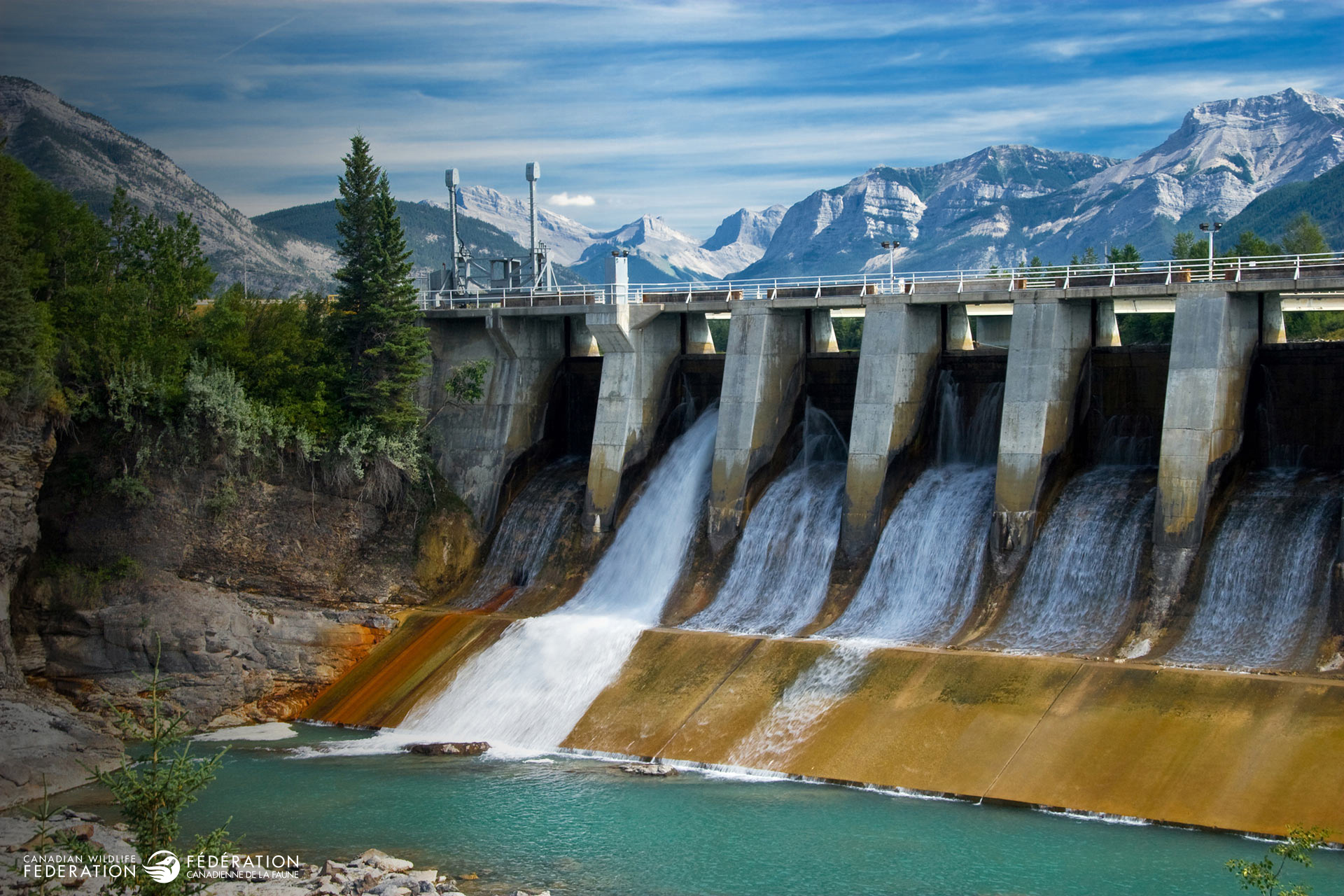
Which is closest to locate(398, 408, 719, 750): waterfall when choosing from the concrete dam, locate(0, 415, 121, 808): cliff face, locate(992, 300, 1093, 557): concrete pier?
the concrete dam

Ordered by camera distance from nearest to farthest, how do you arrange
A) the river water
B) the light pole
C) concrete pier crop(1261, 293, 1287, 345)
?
1. the river water
2. the light pole
3. concrete pier crop(1261, 293, 1287, 345)

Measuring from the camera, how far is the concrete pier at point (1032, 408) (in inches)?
1571

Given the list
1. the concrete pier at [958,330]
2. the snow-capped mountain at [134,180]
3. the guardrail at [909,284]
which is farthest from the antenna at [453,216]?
the snow-capped mountain at [134,180]

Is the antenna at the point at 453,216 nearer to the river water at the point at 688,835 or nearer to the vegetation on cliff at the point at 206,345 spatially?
the vegetation on cliff at the point at 206,345

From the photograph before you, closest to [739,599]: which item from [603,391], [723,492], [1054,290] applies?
[723,492]

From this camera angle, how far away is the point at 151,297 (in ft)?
166

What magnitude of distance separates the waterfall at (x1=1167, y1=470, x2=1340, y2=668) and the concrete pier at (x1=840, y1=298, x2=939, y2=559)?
33.8ft

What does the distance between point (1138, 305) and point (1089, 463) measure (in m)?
7.74

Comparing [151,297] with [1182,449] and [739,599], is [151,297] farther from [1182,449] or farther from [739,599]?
[1182,449]

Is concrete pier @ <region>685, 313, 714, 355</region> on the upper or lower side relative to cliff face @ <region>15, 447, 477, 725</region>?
upper

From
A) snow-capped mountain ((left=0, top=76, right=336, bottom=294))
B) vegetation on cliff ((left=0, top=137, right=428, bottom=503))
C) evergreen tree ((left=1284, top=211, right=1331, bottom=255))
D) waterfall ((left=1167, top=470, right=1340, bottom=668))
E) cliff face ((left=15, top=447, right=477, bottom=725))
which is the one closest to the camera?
waterfall ((left=1167, top=470, right=1340, bottom=668))

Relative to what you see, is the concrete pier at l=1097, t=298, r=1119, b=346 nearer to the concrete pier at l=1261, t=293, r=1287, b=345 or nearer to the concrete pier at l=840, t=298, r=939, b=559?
the concrete pier at l=1261, t=293, r=1287, b=345

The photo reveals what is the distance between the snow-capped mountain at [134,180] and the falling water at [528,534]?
63.7 m

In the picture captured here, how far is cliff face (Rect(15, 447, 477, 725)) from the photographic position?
4256 cm
